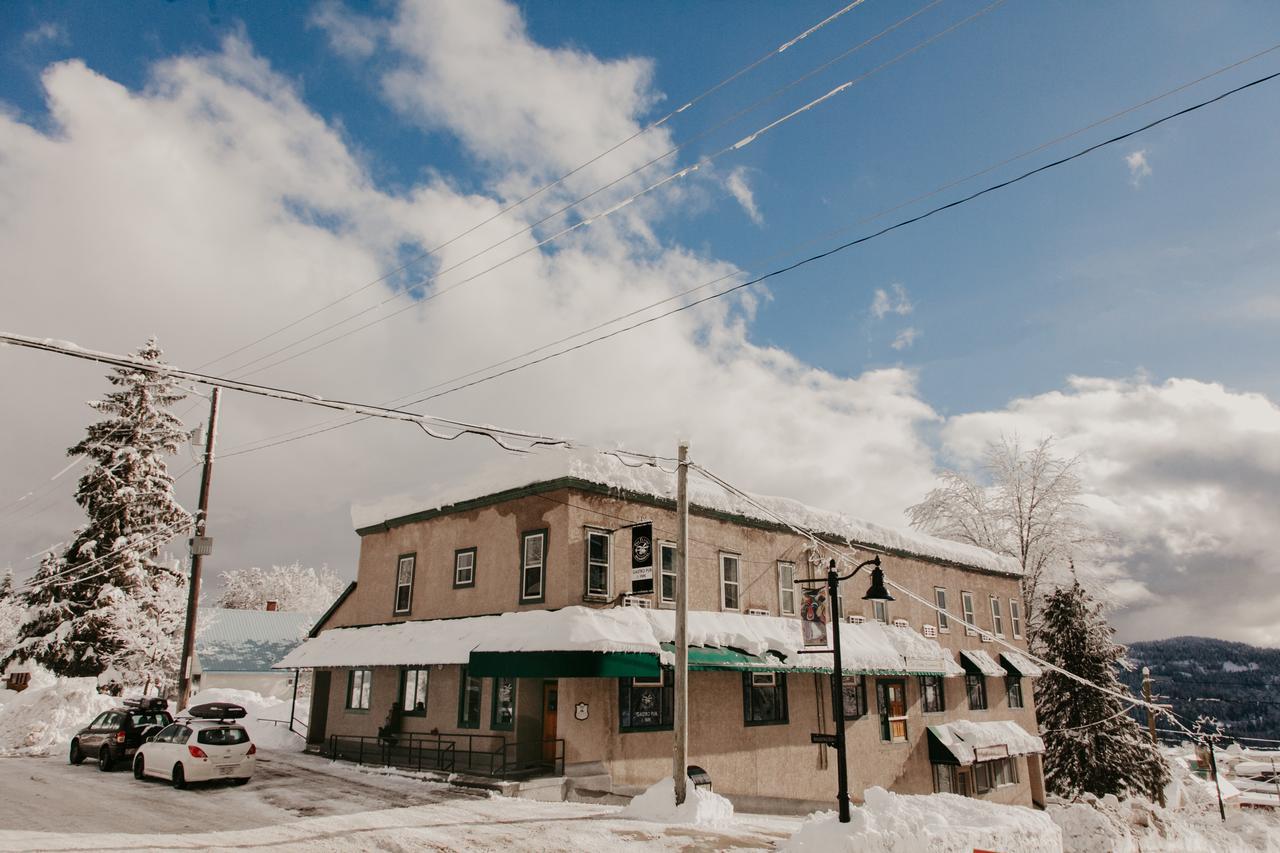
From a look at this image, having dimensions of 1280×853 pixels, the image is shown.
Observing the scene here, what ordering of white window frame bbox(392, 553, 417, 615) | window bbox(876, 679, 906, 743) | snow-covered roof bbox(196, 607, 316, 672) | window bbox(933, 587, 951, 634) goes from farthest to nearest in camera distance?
snow-covered roof bbox(196, 607, 316, 672) < window bbox(933, 587, 951, 634) < window bbox(876, 679, 906, 743) < white window frame bbox(392, 553, 417, 615)

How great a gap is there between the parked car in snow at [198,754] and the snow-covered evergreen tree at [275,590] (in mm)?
78928

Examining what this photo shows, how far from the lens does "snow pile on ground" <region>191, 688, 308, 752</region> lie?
1101 inches

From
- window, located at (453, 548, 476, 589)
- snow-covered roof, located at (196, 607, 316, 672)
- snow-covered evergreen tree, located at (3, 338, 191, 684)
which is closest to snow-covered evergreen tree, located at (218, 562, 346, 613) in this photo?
snow-covered roof, located at (196, 607, 316, 672)

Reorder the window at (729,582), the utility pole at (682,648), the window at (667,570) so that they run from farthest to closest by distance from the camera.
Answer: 1. the window at (729,582)
2. the window at (667,570)
3. the utility pole at (682,648)

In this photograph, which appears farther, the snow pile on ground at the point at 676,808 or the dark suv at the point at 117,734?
the dark suv at the point at 117,734

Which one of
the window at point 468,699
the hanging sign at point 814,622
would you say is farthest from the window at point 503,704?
the hanging sign at point 814,622

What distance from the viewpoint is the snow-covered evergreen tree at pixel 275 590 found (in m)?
94.1

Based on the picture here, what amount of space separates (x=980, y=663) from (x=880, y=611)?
626cm

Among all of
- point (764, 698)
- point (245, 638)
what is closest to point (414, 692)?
point (764, 698)

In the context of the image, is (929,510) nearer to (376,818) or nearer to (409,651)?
(409,651)

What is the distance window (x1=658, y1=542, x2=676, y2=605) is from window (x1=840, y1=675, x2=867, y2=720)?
869cm

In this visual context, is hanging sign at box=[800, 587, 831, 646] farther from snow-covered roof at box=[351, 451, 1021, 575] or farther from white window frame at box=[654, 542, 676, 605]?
white window frame at box=[654, 542, 676, 605]

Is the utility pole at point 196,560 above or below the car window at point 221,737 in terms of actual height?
above

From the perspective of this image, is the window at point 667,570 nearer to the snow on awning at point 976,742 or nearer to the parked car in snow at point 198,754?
the parked car in snow at point 198,754
